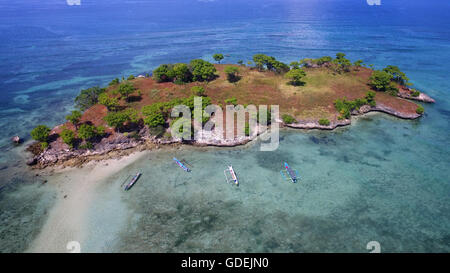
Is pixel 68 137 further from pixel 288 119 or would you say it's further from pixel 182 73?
pixel 288 119

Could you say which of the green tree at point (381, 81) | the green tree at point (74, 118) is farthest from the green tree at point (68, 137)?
the green tree at point (381, 81)

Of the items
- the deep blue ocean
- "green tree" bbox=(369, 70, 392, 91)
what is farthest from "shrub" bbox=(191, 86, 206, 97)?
"green tree" bbox=(369, 70, 392, 91)

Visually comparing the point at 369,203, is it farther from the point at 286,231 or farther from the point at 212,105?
the point at 212,105

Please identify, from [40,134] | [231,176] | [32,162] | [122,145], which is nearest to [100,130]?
[122,145]

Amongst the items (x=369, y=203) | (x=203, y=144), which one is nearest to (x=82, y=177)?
(x=203, y=144)

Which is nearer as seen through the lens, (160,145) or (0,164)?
(0,164)

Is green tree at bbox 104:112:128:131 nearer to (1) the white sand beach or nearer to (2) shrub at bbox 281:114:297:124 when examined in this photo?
(1) the white sand beach
